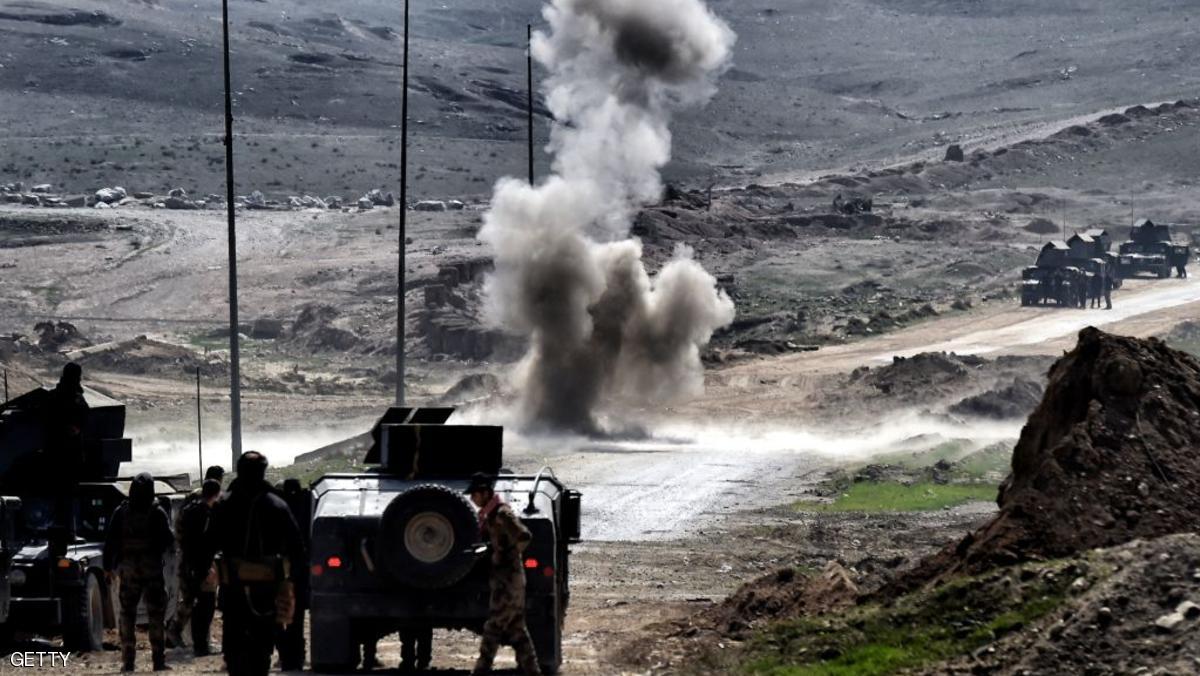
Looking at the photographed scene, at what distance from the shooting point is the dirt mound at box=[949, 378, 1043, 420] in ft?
162

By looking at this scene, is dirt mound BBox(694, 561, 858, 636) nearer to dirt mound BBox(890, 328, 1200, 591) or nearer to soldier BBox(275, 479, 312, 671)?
dirt mound BBox(890, 328, 1200, 591)

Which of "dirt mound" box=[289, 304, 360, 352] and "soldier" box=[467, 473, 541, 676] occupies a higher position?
"dirt mound" box=[289, 304, 360, 352]

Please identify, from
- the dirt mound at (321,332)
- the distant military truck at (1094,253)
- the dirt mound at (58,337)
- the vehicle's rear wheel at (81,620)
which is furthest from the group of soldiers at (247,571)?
the distant military truck at (1094,253)

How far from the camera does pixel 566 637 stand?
68.8ft

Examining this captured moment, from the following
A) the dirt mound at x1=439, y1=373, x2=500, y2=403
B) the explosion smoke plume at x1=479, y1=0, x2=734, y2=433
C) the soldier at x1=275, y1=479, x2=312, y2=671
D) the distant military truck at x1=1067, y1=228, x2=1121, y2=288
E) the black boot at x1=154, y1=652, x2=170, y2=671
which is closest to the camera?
the soldier at x1=275, y1=479, x2=312, y2=671

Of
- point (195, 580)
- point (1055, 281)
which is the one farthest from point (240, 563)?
point (1055, 281)

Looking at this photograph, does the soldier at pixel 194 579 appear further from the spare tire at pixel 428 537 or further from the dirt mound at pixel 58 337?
the dirt mound at pixel 58 337

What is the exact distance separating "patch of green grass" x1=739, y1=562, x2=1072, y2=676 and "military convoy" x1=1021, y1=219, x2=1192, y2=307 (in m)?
61.5

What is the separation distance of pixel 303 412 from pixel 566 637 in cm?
3200

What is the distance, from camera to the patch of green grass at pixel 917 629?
15.8 m

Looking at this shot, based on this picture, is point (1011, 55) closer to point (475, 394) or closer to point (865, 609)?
point (475, 394)

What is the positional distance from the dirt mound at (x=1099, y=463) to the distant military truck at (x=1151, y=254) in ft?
229

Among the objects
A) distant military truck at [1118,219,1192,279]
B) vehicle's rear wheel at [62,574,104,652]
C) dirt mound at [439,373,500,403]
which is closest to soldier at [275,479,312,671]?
vehicle's rear wheel at [62,574,104,652]

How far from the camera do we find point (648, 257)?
76.4 m
